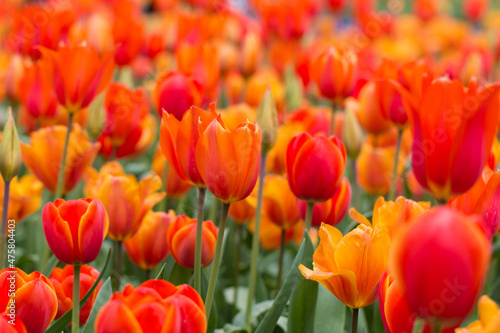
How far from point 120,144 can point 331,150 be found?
2.42 feet

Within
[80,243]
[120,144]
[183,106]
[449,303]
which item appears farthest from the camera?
[120,144]

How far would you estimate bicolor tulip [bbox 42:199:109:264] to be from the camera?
0.85 metres

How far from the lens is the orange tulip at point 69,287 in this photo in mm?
915

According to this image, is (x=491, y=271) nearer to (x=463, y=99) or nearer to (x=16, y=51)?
(x=463, y=99)

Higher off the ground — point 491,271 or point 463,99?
point 463,99

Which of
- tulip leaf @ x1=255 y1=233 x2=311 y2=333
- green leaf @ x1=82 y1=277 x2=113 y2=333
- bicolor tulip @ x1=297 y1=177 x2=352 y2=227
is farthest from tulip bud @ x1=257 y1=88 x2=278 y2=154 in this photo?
green leaf @ x1=82 y1=277 x2=113 y2=333

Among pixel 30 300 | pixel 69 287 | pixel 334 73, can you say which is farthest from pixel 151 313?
pixel 334 73

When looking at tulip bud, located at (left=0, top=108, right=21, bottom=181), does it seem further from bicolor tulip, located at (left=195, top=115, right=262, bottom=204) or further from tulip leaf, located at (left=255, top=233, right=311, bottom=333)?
tulip leaf, located at (left=255, top=233, right=311, bottom=333)

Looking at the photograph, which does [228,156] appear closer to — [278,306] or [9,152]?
[278,306]

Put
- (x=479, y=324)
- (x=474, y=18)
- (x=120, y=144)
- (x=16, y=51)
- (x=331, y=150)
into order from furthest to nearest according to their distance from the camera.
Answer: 1. (x=474, y=18)
2. (x=16, y=51)
3. (x=120, y=144)
4. (x=331, y=150)
5. (x=479, y=324)

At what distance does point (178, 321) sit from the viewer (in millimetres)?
622

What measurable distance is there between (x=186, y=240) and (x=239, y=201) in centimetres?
24

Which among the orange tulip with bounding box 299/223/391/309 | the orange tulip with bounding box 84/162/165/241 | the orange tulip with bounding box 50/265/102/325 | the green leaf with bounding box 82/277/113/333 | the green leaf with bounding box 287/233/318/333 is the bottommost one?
the green leaf with bounding box 287/233/318/333

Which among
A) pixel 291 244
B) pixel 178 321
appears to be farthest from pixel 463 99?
pixel 291 244
